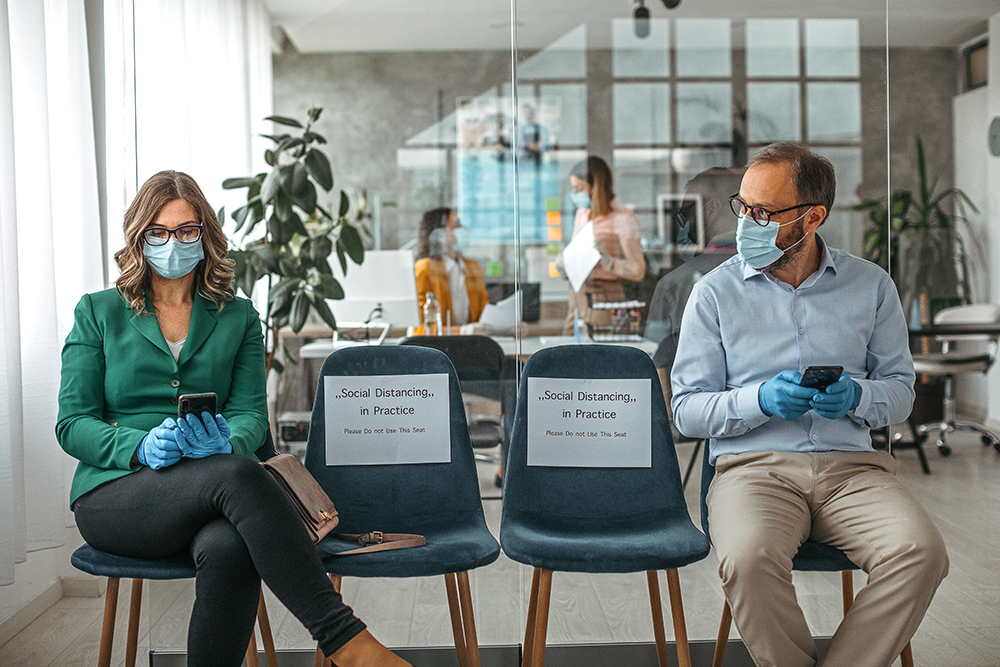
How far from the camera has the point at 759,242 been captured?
6.97ft

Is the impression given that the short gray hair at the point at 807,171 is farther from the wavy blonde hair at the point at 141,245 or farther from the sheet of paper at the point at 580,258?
the wavy blonde hair at the point at 141,245

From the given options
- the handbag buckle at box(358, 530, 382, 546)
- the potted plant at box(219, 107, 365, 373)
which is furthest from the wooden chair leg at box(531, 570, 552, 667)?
the potted plant at box(219, 107, 365, 373)

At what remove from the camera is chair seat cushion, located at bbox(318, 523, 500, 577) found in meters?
1.91

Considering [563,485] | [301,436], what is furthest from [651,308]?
[301,436]

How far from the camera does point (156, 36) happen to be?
2.73m

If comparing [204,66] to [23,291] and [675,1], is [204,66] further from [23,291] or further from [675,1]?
[675,1]

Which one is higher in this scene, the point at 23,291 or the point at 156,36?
the point at 156,36

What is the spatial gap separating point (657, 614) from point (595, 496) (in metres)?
0.35

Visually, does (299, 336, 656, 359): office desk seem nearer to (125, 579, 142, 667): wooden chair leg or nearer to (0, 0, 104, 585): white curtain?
(0, 0, 104, 585): white curtain

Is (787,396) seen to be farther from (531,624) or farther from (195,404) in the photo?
(195,404)

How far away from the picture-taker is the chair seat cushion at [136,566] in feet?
6.05

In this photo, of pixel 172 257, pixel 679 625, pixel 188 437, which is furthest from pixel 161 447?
pixel 679 625

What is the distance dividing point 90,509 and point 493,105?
6.82 ft

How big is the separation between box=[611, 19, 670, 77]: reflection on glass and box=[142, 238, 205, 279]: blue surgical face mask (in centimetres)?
178
